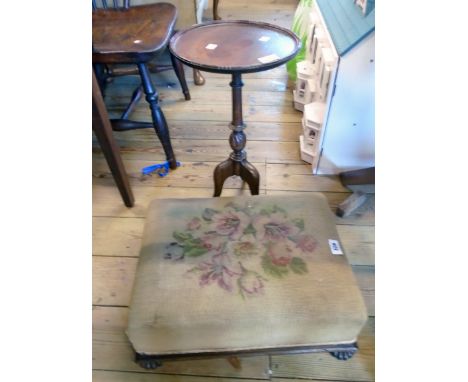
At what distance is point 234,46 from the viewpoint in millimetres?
944

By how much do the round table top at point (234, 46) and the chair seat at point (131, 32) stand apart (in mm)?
198

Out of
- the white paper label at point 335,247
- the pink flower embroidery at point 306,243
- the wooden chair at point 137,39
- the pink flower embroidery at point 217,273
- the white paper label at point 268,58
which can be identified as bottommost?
the pink flower embroidery at point 217,273

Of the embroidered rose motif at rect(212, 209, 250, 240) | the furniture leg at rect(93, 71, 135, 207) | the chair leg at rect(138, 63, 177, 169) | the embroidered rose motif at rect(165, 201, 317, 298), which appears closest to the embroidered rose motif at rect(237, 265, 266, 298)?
the embroidered rose motif at rect(165, 201, 317, 298)

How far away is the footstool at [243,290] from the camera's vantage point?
0.68 meters

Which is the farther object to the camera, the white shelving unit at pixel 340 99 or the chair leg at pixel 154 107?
the chair leg at pixel 154 107

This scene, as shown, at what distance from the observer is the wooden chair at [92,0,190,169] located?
3.71ft

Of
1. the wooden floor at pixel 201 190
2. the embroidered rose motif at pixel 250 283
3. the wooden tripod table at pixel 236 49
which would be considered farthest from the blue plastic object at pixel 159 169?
the embroidered rose motif at pixel 250 283

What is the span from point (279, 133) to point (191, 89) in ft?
2.21

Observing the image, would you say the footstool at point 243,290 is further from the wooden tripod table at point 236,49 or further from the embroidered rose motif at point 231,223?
the wooden tripod table at point 236,49

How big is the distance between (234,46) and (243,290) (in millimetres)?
654

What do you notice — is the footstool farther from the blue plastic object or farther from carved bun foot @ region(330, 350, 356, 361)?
the blue plastic object
